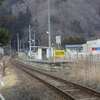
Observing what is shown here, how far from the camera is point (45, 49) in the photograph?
3872 cm

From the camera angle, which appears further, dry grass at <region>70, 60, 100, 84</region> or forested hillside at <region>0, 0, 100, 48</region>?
forested hillside at <region>0, 0, 100, 48</region>

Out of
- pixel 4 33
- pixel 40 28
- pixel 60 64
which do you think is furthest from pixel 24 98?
pixel 40 28

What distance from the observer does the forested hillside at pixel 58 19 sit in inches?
3637

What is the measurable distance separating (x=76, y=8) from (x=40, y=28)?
3788 cm

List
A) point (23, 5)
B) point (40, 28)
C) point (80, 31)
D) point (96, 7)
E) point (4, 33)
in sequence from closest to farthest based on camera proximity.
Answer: point (4, 33)
point (80, 31)
point (40, 28)
point (96, 7)
point (23, 5)

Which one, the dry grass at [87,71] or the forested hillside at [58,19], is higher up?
the forested hillside at [58,19]

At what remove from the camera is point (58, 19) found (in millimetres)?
106625

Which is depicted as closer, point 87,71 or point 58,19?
point 87,71

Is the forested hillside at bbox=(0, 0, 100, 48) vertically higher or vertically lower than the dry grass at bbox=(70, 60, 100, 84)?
higher

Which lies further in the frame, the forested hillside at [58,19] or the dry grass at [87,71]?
the forested hillside at [58,19]

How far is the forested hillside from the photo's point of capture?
9238 centimetres

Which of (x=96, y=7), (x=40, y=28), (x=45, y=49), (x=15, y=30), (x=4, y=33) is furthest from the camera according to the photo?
(x=96, y=7)

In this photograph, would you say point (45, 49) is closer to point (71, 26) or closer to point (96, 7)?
point (71, 26)

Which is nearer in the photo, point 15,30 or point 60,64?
point 60,64
